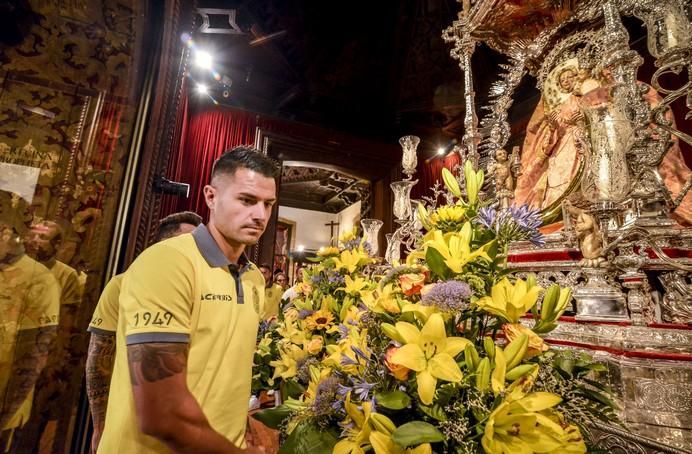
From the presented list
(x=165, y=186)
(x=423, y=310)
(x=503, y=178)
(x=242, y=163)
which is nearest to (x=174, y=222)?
(x=165, y=186)

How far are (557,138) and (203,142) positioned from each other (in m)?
4.88

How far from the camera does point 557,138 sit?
9.62ft

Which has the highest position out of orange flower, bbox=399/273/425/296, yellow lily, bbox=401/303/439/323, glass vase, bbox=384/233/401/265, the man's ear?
glass vase, bbox=384/233/401/265

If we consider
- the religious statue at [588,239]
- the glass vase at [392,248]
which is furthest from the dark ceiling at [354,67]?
the religious statue at [588,239]

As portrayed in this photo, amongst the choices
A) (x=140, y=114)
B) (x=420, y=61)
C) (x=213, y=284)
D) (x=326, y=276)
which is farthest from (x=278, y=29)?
(x=213, y=284)

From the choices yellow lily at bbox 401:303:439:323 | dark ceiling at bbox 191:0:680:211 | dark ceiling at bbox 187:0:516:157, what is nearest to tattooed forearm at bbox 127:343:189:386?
yellow lily at bbox 401:303:439:323

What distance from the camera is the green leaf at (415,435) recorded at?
414 mm

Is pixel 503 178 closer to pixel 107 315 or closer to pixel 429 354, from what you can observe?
pixel 429 354

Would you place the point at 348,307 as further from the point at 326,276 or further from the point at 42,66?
the point at 42,66

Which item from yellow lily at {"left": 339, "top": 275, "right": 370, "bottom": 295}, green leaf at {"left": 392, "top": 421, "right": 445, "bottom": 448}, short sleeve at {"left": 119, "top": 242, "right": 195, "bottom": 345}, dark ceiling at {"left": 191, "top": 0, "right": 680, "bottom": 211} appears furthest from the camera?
dark ceiling at {"left": 191, "top": 0, "right": 680, "bottom": 211}

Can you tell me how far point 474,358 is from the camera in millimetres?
492

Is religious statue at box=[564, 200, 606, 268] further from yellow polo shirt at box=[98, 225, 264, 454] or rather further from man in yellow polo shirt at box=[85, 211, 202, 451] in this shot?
man in yellow polo shirt at box=[85, 211, 202, 451]

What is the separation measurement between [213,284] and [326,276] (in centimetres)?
68

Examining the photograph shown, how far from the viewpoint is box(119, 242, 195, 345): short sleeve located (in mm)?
628
